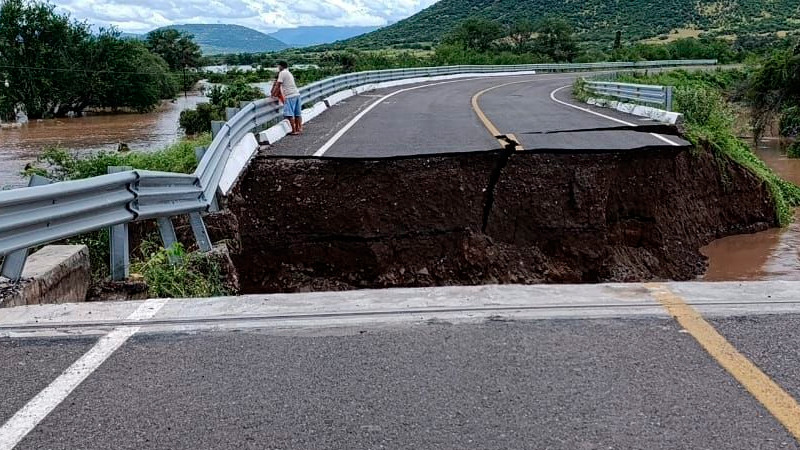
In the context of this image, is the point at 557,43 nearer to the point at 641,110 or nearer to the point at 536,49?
the point at 536,49

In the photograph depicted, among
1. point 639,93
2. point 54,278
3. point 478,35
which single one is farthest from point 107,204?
point 478,35

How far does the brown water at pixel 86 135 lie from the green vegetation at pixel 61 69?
1.92m

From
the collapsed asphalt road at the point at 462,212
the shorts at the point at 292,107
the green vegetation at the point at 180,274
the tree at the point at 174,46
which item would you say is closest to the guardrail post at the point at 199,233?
the green vegetation at the point at 180,274

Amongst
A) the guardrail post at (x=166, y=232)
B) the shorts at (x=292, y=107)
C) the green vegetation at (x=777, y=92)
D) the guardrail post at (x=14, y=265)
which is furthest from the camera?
the green vegetation at (x=777, y=92)

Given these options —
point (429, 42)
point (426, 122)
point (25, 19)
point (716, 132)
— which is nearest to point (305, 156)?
point (426, 122)

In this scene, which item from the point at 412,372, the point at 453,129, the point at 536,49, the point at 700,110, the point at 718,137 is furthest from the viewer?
the point at 536,49

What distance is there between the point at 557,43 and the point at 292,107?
66932 millimetres

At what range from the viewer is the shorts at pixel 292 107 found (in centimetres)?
1453

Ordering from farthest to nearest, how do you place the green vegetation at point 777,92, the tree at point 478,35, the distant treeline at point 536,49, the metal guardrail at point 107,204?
the tree at point 478,35, the distant treeline at point 536,49, the green vegetation at point 777,92, the metal guardrail at point 107,204

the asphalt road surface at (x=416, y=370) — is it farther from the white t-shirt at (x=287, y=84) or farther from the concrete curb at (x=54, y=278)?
the white t-shirt at (x=287, y=84)

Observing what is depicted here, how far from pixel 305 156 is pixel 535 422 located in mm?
8482

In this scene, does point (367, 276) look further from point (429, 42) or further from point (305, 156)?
point (429, 42)

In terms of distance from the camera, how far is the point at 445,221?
10953mm

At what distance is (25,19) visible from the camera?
181 feet
